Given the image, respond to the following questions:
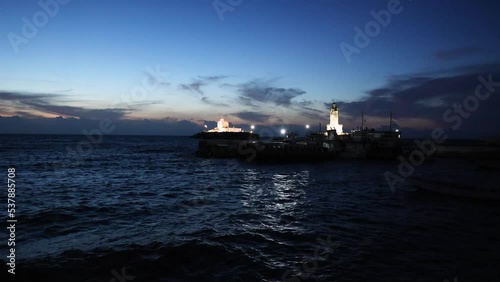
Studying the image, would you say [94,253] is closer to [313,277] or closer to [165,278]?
[165,278]

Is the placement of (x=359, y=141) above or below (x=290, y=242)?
above

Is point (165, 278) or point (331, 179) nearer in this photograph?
point (165, 278)

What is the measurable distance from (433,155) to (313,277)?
3450 inches

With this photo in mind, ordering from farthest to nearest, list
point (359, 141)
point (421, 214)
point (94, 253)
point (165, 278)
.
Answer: point (359, 141) < point (421, 214) < point (94, 253) < point (165, 278)

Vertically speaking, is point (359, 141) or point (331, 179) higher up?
point (359, 141)

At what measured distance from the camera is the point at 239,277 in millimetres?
11188

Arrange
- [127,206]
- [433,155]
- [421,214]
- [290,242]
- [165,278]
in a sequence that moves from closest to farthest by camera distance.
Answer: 1. [165,278]
2. [290,242]
3. [421,214]
4. [127,206]
5. [433,155]

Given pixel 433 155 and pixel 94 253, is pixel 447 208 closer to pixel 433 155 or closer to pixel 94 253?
pixel 94 253

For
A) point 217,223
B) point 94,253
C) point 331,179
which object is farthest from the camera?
point 331,179

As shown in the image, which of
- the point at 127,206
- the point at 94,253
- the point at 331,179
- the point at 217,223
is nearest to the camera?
the point at 94,253

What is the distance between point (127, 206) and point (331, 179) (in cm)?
2687

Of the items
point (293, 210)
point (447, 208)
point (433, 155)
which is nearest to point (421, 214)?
point (447, 208)

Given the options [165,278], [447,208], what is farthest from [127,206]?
[447,208]

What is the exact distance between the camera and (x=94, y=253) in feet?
42.4
